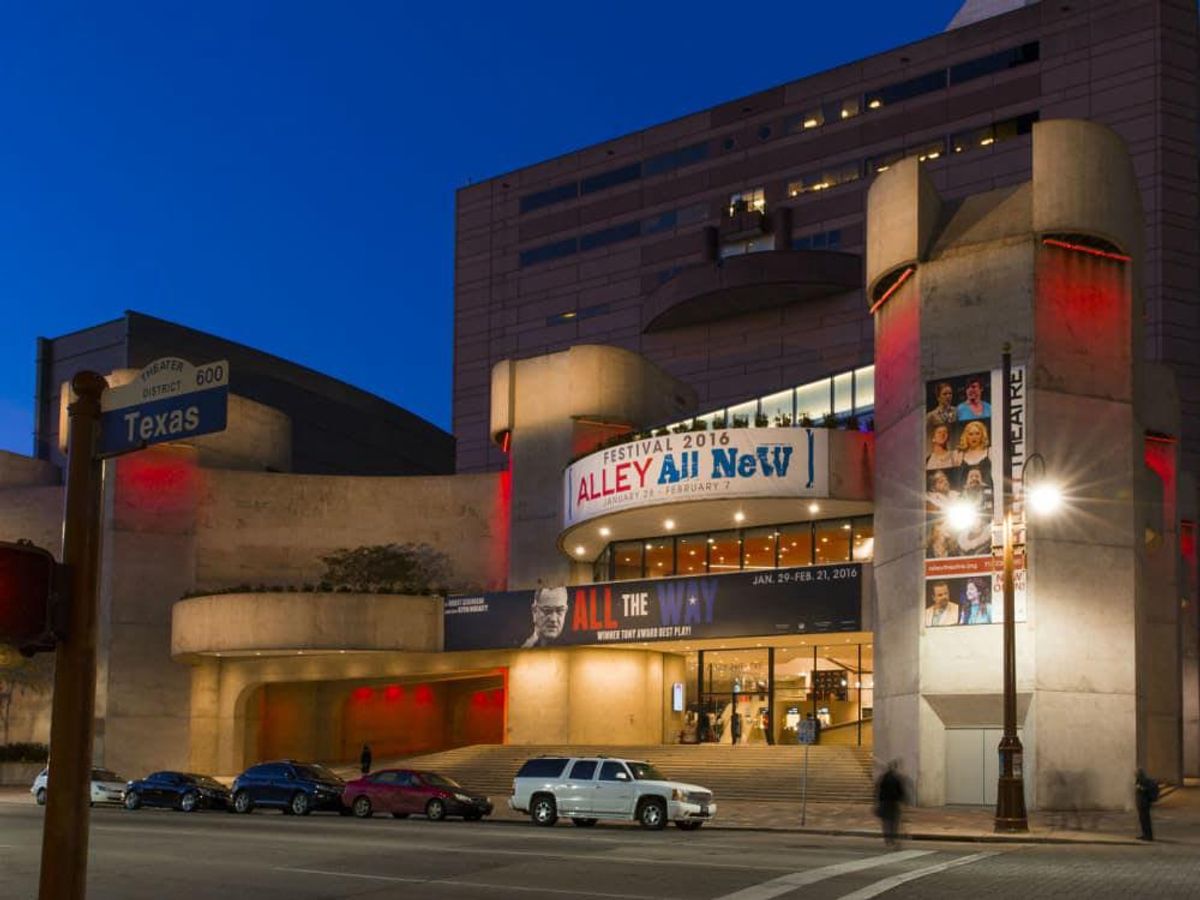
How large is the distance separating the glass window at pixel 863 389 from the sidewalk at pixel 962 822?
14.3m

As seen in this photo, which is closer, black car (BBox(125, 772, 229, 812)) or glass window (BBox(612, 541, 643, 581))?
black car (BBox(125, 772, 229, 812))

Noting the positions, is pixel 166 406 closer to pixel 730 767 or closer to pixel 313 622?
pixel 730 767

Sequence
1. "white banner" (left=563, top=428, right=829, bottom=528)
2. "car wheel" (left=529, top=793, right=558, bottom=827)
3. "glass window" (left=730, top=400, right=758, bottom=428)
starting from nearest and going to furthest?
"car wheel" (left=529, top=793, right=558, bottom=827) → "white banner" (left=563, top=428, right=829, bottom=528) → "glass window" (left=730, top=400, right=758, bottom=428)

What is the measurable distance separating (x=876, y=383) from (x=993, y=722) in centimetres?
1065

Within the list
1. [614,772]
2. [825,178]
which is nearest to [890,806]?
[614,772]

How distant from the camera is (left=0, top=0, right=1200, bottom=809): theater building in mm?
38500

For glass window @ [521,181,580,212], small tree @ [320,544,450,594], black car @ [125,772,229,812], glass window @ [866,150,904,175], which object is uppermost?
glass window @ [521,181,580,212]

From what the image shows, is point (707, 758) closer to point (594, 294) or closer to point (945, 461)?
point (945, 461)

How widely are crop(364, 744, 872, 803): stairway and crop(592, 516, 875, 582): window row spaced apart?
602 centimetres

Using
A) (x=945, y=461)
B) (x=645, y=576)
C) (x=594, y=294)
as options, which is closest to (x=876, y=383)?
(x=945, y=461)

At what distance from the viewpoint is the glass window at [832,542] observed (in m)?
48.6

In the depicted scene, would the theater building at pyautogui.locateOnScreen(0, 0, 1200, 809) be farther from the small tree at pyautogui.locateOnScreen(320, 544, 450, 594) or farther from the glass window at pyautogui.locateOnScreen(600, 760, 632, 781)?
the glass window at pyautogui.locateOnScreen(600, 760, 632, 781)

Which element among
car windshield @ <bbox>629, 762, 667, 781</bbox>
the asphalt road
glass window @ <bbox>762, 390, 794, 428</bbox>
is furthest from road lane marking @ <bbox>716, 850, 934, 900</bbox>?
glass window @ <bbox>762, 390, 794, 428</bbox>

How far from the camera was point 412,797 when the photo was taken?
36500mm
